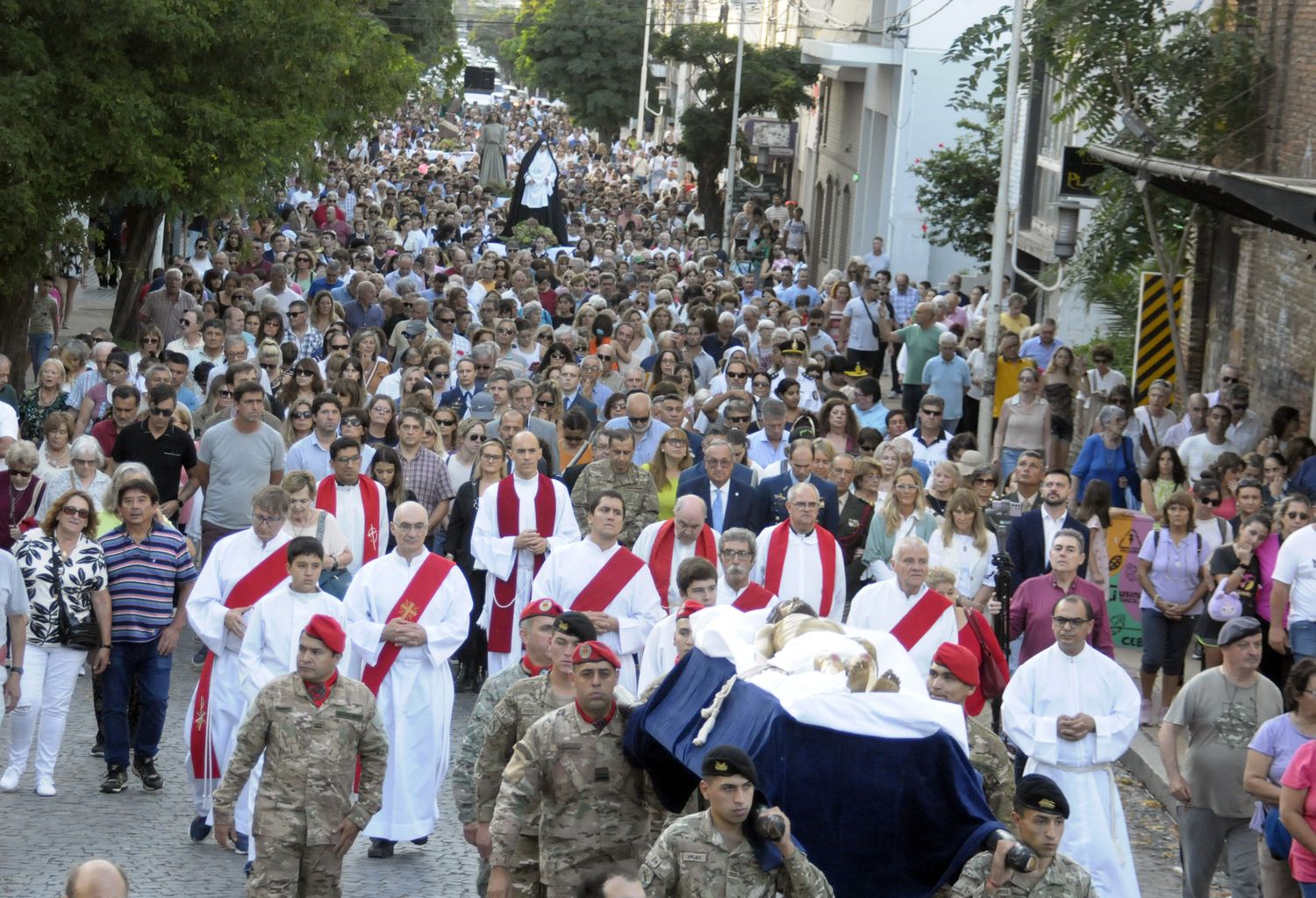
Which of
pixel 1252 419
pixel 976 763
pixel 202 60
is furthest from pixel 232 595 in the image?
pixel 202 60

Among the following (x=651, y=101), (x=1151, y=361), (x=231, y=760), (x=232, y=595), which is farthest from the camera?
(x=651, y=101)

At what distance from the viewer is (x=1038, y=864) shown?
6.82 m

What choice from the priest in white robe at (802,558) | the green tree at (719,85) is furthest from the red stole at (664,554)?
the green tree at (719,85)

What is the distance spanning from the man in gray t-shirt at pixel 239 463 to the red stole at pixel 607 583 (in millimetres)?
3379

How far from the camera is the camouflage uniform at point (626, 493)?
1249 cm

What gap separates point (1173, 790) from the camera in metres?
9.09

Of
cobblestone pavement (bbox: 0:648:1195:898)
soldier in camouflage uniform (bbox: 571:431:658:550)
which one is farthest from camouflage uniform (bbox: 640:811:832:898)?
soldier in camouflage uniform (bbox: 571:431:658:550)

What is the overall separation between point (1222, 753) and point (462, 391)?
8385mm

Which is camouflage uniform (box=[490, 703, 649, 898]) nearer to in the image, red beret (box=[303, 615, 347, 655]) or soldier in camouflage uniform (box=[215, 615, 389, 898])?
soldier in camouflage uniform (box=[215, 615, 389, 898])

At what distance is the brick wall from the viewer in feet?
55.6

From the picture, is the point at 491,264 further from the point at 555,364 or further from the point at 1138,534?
the point at 1138,534

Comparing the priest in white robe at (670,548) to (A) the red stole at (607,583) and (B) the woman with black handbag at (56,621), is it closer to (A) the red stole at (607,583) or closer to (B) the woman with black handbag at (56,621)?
(A) the red stole at (607,583)

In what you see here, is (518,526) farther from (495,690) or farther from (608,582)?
(495,690)

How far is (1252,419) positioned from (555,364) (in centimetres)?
580
